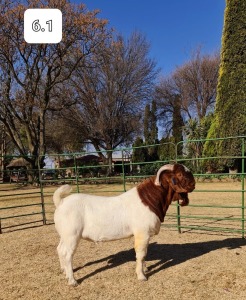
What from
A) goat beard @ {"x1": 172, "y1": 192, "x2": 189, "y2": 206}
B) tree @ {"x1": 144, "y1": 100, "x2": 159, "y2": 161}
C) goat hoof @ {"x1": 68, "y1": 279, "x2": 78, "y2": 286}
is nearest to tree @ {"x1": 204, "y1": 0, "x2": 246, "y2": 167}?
goat beard @ {"x1": 172, "y1": 192, "x2": 189, "y2": 206}

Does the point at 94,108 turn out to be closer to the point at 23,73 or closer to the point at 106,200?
the point at 23,73

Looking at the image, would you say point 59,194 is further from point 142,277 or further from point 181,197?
point 181,197

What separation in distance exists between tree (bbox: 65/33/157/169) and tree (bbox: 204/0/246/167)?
12115 mm

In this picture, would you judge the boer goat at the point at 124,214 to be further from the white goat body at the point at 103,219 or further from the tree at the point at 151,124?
the tree at the point at 151,124

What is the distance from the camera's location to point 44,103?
2264 cm

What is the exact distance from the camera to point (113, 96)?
30547 millimetres

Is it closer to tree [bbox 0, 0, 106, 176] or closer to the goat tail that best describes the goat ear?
the goat tail

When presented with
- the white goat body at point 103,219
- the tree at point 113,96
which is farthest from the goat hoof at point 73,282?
the tree at point 113,96

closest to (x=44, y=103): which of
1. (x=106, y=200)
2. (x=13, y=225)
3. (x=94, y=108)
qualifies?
(x=94, y=108)

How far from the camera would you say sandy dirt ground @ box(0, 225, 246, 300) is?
4.16 meters

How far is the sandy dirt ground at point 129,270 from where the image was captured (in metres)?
4.16

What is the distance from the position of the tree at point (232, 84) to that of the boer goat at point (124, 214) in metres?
15.1

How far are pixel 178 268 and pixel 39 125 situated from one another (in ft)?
65.8

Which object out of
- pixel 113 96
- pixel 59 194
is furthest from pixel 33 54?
pixel 59 194
